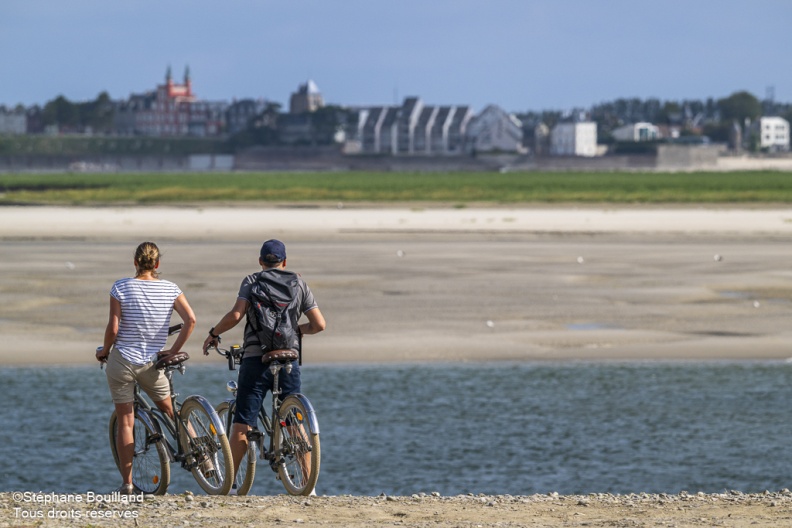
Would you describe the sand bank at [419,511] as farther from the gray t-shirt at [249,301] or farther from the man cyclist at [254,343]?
the gray t-shirt at [249,301]

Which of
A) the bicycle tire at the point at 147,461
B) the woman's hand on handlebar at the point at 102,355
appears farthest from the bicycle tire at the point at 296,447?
the woman's hand on handlebar at the point at 102,355

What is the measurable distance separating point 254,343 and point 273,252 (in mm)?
655

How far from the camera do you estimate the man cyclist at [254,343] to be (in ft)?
30.4

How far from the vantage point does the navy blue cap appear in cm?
931

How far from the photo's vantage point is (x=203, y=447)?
958 centimetres

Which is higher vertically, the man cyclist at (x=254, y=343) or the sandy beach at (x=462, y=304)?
the man cyclist at (x=254, y=343)

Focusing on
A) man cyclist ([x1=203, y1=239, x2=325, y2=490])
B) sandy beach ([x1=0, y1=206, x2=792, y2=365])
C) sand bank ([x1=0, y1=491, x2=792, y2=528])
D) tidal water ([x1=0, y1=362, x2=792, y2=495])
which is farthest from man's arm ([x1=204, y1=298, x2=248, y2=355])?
sandy beach ([x1=0, y1=206, x2=792, y2=365])

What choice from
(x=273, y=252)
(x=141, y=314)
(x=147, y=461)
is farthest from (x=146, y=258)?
(x=147, y=461)

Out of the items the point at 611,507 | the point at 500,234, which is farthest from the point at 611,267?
the point at 611,507

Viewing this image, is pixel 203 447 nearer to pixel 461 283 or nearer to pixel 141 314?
pixel 141 314

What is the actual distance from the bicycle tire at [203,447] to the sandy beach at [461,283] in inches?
369

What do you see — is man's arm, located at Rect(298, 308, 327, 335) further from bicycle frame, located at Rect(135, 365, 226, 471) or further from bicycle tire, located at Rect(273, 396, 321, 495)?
bicycle frame, located at Rect(135, 365, 226, 471)

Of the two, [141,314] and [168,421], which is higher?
[141,314]

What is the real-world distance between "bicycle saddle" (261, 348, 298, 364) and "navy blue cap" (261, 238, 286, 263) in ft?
2.08
